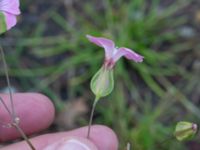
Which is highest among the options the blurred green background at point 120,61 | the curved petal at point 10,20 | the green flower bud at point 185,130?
the curved petal at point 10,20

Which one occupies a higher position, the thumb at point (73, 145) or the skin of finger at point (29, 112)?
the thumb at point (73, 145)

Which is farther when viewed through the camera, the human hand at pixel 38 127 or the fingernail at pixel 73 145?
the human hand at pixel 38 127

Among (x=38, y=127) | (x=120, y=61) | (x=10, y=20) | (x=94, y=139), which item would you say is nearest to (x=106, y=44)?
(x=10, y=20)

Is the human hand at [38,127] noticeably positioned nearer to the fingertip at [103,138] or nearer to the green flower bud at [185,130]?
the fingertip at [103,138]

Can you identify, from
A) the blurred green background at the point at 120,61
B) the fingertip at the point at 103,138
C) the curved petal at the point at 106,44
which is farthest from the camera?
the blurred green background at the point at 120,61

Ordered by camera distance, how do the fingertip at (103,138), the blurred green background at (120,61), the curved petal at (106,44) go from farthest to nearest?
1. the blurred green background at (120,61)
2. the fingertip at (103,138)
3. the curved petal at (106,44)

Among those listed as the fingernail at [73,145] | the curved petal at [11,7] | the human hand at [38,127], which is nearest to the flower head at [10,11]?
the curved petal at [11,7]

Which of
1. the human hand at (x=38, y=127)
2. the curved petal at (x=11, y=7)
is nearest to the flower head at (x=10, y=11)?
the curved petal at (x=11, y=7)
